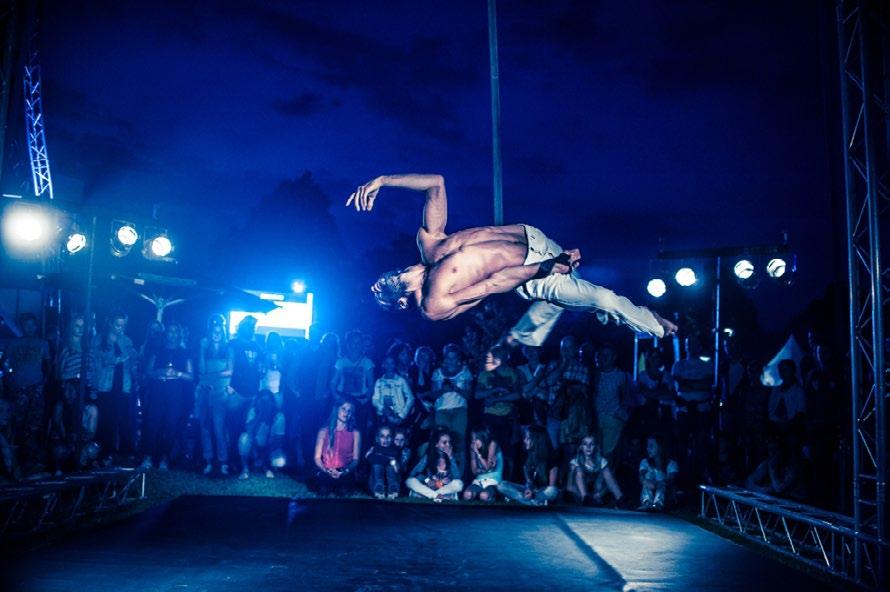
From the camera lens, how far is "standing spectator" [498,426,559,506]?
795cm

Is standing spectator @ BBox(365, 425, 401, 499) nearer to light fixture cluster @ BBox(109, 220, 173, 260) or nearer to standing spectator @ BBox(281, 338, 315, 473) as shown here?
standing spectator @ BBox(281, 338, 315, 473)

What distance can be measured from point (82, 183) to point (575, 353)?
13.0m

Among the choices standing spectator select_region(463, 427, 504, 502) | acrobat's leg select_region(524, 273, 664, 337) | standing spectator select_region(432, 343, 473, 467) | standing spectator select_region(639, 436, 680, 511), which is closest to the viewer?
acrobat's leg select_region(524, 273, 664, 337)

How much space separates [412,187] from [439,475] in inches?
175

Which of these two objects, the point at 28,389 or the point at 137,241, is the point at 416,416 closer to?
the point at 28,389

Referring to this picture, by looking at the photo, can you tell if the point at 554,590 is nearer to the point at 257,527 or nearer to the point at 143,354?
the point at 257,527

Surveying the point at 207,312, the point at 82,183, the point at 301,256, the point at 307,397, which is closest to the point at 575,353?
the point at 307,397

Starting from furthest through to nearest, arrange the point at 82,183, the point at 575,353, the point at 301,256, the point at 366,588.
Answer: the point at 301,256 → the point at 82,183 → the point at 575,353 → the point at 366,588

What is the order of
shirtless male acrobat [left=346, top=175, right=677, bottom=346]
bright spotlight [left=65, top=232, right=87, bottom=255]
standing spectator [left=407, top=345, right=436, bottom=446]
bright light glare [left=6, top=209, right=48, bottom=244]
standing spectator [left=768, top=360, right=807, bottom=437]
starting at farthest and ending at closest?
bright spotlight [left=65, top=232, right=87, bottom=255]
bright light glare [left=6, top=209, right=48, bottom=244]
standing spectator [left=407, top=345, right=436, bottom=446]
standing spectator [left=768, top=360, right=807, bottom=437]
shirtless male acrobat [left=346, top=175, right=677, bottom=346]

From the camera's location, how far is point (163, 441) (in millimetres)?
8758

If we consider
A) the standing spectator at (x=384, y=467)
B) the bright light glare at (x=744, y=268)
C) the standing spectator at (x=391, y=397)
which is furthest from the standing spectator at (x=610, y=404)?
the bright light glare at (x=744, y=268)

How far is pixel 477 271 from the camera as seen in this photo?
4898 mm

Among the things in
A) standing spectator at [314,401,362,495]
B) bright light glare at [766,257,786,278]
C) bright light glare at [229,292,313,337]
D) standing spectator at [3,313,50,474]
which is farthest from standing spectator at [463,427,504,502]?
bright light glare at [229,292,313,337]

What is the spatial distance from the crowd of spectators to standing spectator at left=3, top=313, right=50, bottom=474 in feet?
0.05
